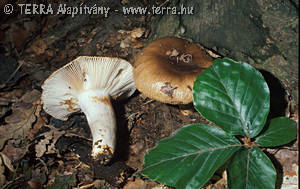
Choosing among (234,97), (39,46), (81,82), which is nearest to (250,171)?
(234,97)

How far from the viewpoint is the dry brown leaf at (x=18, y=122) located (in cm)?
320

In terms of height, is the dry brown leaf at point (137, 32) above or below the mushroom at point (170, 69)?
above

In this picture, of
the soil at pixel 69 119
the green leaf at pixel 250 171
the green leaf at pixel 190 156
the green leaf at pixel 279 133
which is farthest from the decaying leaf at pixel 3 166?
the green leaf at pixel 279 133

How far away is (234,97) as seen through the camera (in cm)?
220

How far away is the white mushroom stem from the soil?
0.54 ft

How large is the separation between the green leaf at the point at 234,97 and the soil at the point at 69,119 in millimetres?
625

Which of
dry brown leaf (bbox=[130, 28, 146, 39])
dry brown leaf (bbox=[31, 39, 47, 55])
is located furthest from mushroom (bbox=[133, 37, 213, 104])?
dry brown leaf (bbox=[31, 39, 47, 55])

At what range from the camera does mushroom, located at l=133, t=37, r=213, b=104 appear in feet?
8.23

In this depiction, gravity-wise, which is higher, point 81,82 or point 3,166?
point 81,82

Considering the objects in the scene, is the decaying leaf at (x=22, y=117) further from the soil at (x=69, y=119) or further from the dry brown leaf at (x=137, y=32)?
the dry brown leaf at (x=137, y=32)

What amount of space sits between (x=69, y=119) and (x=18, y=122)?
629 mm

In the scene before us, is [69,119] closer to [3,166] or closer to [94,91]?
[94,91]

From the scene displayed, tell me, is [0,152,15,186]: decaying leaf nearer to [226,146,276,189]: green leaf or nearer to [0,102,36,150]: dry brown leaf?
[0,102,36,150]: dry brown leaf

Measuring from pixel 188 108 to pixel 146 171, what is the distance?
1.33m
